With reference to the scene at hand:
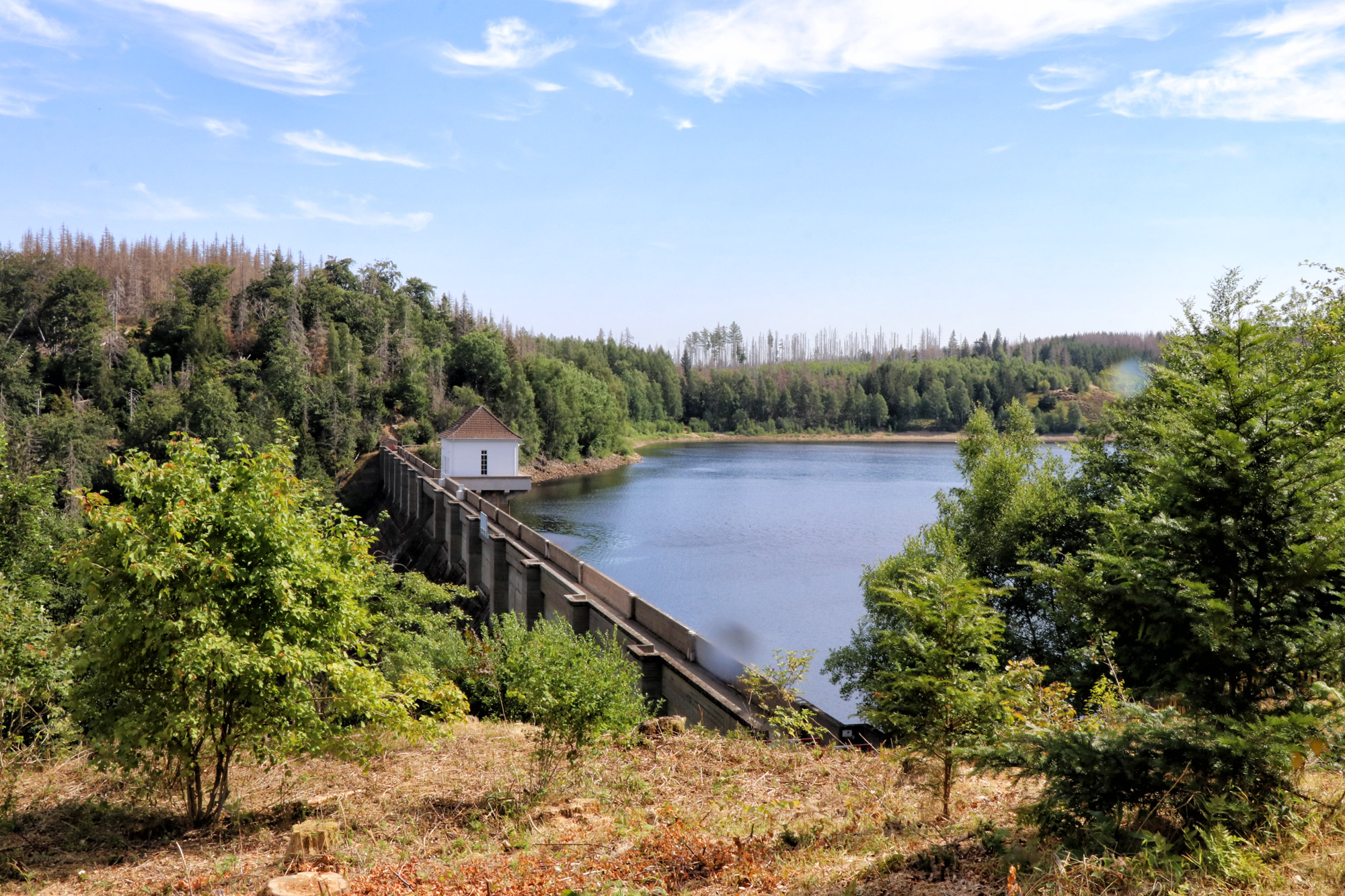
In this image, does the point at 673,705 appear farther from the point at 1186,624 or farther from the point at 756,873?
the point at 1186,624

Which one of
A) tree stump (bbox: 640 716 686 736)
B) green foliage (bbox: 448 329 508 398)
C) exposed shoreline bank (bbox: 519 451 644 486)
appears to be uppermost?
green foliage (bbox: 448 329 508 398)

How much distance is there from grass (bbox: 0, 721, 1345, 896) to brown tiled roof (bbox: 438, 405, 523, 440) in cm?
4216

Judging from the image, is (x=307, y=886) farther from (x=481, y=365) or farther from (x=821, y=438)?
(x=821, y=438)

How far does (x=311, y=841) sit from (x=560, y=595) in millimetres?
17711

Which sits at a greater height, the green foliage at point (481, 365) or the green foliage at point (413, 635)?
the green foliage at point (481, 365)

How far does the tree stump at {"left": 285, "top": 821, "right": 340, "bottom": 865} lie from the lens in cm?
795

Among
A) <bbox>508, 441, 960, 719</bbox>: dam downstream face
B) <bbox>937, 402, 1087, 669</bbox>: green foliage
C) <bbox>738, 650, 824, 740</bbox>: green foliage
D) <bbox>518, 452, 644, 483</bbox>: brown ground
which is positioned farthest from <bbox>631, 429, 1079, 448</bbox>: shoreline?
<bbox>738, 650, 824, 740</bbox>: green foliage

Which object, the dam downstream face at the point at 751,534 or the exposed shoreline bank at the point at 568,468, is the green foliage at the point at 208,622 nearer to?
the dam downstream face at the point at 751,534

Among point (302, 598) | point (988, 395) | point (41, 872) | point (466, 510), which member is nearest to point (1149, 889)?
point (302, 598)

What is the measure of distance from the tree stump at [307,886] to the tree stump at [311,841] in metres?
0.99

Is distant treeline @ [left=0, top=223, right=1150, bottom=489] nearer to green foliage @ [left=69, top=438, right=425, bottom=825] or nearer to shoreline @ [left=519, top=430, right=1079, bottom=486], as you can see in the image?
shoreline @ [left=519, top=430, right=1079, bottom=486]

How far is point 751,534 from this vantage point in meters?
52.5

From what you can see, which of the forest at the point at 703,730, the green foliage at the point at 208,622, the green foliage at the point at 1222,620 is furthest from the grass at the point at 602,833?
the green foliage at the point at 208,622

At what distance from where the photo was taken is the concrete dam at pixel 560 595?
17703 mm
